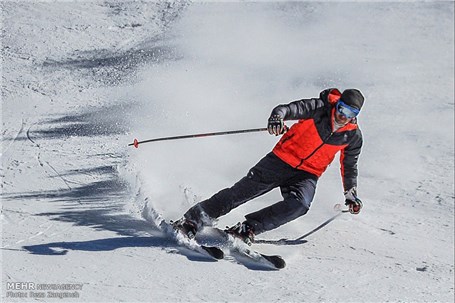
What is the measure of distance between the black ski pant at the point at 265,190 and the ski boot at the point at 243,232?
0.12 ft

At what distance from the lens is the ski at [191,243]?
596 centimetres

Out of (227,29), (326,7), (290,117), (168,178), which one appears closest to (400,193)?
(168,178)

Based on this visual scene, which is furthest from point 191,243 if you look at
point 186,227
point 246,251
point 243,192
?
point 243,192

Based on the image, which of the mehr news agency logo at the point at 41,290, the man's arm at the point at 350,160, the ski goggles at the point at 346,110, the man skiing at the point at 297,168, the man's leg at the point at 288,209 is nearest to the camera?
the mehr news agency logo at the point at 41,290

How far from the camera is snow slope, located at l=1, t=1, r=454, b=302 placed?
573 centimetres

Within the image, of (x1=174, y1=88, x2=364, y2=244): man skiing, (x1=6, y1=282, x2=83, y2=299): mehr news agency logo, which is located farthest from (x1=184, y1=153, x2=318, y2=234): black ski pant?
(x1=6, y1=282, x2=83, y2=299): mehr news agency logo

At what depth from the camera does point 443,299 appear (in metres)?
5.80

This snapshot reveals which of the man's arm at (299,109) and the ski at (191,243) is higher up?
the man's arm at (299,109)

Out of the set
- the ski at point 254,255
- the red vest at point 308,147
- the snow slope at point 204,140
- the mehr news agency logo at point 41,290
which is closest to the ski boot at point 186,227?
the snow slope at point 204,140

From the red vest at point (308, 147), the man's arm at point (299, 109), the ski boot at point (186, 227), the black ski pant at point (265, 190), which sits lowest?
the ski boot at point (186, 227)

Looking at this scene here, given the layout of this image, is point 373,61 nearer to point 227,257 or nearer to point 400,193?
point 400,193

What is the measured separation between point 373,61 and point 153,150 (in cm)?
610

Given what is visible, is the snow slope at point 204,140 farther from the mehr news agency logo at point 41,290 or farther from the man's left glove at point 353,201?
the man's left glove at point 353,201

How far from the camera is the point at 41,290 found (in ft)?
16.6
